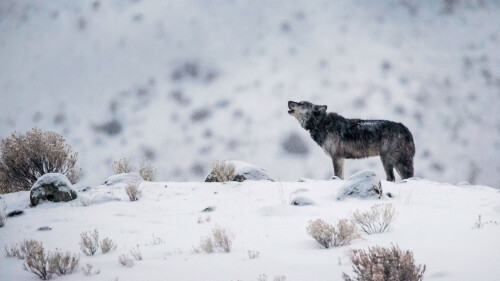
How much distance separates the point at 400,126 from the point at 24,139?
9977 mm

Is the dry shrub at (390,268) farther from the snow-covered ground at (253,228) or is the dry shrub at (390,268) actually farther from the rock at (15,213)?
the rock at (15,213)

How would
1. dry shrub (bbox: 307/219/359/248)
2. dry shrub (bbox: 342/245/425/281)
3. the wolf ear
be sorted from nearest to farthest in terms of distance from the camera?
dry shrub (bbox: 342/245/425/281) → dry shrub (bbox: 307/219/359/248) → the wolf ear

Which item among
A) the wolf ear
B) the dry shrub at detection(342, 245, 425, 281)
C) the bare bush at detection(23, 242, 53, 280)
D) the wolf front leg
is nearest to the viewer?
the dry shrub at detection(342, 245, 425, 281)


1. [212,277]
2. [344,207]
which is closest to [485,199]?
[344,207]

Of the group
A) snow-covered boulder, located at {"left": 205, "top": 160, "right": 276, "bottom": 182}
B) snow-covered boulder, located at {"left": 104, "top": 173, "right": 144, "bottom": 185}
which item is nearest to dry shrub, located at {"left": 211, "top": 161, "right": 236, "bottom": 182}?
snow-covered boulder, located at {"left": 205, "top": 160, "right": 276, "bottom": 182}

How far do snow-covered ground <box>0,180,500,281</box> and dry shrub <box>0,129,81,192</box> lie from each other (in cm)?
246

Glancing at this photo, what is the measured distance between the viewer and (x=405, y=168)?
11.4m

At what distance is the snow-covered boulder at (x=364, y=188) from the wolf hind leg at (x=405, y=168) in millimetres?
3344

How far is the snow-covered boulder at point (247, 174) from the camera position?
11250mm

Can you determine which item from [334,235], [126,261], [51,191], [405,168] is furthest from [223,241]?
[405,168]

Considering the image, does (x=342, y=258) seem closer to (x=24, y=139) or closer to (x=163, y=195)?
(x=163, y=195)

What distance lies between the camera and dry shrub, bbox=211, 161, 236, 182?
1113cm

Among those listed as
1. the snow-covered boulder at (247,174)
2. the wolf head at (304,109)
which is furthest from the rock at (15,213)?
the wolf head at (304,109)

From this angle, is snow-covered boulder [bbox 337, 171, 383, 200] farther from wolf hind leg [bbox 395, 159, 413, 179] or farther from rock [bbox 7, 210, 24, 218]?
rock [bbox 7, 210, 24, 218]
